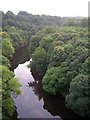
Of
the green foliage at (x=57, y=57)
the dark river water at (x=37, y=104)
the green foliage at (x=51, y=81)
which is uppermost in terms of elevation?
the green foliage at (x=57, y=57)

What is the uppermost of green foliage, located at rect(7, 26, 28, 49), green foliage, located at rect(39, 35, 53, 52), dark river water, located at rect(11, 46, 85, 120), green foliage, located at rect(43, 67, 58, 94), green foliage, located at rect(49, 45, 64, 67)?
green foliage, located at rect(7, 26, 28, 49)

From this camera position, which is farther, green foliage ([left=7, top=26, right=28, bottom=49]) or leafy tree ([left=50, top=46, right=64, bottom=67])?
green foliage ([left=7, top=26, right=28, bottom=49])

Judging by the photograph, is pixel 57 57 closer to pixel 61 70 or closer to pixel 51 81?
pixel 61 70

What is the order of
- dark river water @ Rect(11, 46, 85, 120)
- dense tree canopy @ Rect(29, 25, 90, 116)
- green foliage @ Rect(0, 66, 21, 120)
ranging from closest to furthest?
green foliage @ Rect(0, 66, 21, 120), dense tree canopy @ Rect(29, 25, 90, 116), dark river water @ Rect(11, 46, 85, 120)

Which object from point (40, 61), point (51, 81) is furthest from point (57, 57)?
point (40, 61)

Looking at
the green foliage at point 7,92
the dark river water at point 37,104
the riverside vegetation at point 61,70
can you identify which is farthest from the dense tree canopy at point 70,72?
the green foliage at point 7,92

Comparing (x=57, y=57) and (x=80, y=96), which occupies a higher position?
(x=57, y=57)

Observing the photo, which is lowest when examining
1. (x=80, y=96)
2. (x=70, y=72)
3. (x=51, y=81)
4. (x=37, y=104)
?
(x=37, y=104)

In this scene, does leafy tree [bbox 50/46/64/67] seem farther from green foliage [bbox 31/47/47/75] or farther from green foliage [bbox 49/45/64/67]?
green foliage [bbox 31/47/47/75]

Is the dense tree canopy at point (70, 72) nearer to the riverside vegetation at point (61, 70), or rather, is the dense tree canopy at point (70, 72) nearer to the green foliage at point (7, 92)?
the riverside vegetation at point (61, 70)

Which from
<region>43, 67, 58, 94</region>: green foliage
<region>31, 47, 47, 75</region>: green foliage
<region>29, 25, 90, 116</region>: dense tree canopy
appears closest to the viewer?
<region>29, 25, 90, 116</region>: dense tree canopy

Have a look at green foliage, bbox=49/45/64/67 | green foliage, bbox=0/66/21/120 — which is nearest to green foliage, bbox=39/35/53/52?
green foliage, bbox=49/45/64/67
